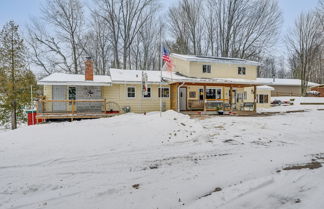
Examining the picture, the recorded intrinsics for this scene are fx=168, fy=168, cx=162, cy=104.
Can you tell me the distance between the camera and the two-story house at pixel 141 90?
41.1ft

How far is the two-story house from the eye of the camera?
12.5 metres

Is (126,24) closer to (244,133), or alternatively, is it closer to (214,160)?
(244,133)

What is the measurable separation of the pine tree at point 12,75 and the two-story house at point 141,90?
388 centimetres

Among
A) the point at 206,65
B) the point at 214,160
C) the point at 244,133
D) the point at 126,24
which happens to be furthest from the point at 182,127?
the point at 126,24

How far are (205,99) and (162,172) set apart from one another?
1064 cm

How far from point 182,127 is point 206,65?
10.9 metres

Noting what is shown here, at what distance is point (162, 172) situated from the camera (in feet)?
12.1

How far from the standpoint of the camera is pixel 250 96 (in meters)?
21.8

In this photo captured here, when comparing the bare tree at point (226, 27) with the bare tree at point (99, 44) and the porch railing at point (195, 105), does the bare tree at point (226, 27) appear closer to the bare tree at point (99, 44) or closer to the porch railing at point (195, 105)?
the bare tree at point (99, 44)

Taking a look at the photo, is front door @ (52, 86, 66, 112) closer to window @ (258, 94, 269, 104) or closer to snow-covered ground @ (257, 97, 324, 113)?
snow-covered ground @ (257, 97, 324, 113)

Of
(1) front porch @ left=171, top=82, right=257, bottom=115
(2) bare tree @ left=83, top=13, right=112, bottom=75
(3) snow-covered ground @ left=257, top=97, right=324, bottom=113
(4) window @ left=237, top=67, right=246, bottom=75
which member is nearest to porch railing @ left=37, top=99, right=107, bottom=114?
(1) front porch @ left=171, top=82, right=257, bottom=115

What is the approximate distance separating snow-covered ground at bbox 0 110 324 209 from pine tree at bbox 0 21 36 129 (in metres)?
11.0

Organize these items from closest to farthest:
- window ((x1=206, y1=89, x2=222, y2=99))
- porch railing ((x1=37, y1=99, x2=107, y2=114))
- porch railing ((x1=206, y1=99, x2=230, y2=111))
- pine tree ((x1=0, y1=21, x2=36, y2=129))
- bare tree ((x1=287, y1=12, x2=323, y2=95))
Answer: porch railing ((x1=37, y1=99, x2=107, y2=114)), porch railing ((x1=206, y1=99, x2=230, y2=111)), pine tree ((x1=0, y1=21, x2=36, y2=129)), window ((x1=206, y1=89, x2=222, y2=99)), bare tree ((x1=287, y1=12, x2=323, y2=95))

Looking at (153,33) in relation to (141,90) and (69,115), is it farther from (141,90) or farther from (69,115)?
(69,115)
